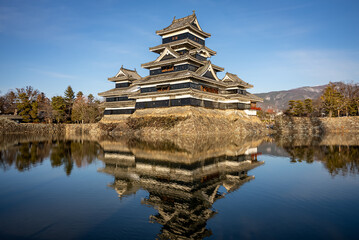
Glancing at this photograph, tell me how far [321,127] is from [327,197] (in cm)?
5444

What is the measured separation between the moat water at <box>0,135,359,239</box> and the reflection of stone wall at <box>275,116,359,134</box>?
45.4 m

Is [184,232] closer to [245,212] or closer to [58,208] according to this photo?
[245,212]

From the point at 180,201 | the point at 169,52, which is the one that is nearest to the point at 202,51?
the point at 169,52

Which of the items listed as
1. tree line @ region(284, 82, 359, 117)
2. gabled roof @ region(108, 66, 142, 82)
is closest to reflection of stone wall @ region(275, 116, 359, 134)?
tree line @ region(284, 82, 359, 117)

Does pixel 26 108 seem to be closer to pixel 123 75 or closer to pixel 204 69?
pixel 123 75

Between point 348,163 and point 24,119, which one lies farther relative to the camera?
point 24,119

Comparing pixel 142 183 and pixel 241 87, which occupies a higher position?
pixel 241 87

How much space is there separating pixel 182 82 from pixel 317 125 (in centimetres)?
3768

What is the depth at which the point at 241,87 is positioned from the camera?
153 feet

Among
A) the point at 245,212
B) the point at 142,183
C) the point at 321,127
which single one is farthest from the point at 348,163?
the point at 321,127

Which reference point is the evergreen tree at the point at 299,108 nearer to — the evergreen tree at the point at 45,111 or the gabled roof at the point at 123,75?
the gabled roof at the point at 123,75

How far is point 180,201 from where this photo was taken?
6.95 m

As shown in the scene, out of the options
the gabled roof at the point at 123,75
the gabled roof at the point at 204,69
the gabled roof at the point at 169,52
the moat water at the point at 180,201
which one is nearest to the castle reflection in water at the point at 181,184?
the moat water at the point at 180,201

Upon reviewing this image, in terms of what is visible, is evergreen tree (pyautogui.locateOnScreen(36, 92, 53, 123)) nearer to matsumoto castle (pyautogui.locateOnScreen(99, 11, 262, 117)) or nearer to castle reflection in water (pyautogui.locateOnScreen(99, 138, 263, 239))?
matsumoto castle (pyautogui.locateOnScreen(99, 11, 262, 117))
